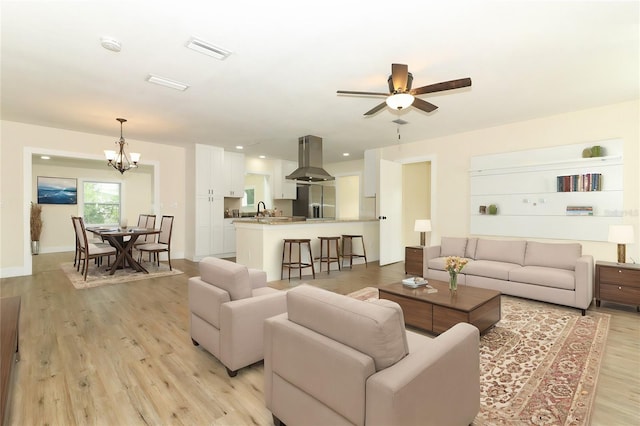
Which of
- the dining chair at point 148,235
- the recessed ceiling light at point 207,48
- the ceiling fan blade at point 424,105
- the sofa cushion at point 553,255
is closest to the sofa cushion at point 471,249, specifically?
the sofa cushion at point 553,255

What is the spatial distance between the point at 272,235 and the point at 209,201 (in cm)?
275

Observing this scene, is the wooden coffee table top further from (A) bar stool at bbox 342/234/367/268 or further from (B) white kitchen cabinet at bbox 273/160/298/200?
(B) white kitchen cabinet at bbox 273/160/298/200

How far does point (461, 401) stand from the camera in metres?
1.49

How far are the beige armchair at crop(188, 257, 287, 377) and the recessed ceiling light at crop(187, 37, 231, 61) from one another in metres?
1.90

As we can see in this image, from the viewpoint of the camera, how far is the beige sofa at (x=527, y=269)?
3.51m

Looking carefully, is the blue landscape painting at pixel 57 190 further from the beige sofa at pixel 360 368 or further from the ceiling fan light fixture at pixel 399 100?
the beige sofa at pixel 360 368

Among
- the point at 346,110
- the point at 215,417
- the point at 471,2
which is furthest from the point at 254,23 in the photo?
the point at 215,417

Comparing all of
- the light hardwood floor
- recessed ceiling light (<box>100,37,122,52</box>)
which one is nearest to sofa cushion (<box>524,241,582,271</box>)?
the light hardwood floor

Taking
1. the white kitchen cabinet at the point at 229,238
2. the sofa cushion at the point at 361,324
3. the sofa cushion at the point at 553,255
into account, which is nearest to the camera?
the sofa cushion at the point at 361,324

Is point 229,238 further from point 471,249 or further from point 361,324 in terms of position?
point 361,324

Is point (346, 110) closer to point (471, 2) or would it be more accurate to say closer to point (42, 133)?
point (471, 2)

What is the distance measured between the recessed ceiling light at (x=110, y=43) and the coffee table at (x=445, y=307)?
343 cm

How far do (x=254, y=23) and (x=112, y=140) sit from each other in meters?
5.38

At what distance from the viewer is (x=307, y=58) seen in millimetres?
2877
